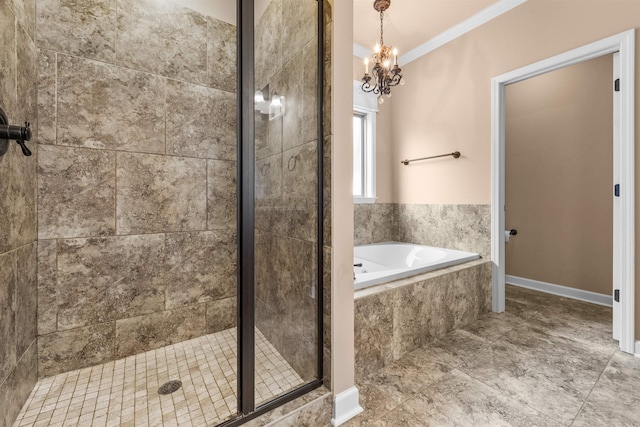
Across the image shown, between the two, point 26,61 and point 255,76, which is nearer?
point 255,76

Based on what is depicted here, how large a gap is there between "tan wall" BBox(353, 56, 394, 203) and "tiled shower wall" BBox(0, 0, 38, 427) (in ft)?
9.31

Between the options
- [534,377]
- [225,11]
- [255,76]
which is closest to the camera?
[255,76]

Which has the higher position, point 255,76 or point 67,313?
point 255,76

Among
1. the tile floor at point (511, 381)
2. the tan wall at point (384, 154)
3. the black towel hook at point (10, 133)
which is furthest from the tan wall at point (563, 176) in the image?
the black towel hook at point (10, 133)

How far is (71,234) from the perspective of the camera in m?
1.65

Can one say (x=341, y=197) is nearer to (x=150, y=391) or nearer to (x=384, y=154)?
(x=150, y=391)

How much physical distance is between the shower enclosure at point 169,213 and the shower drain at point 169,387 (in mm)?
11

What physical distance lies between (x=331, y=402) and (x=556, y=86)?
3712 mm

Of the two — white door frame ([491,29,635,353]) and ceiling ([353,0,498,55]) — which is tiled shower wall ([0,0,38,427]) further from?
white door frame ([491,29,635,353])

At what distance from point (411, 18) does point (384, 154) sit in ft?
4.40

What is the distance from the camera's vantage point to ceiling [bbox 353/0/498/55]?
2432mm

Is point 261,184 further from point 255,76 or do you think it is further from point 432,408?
point 432,408

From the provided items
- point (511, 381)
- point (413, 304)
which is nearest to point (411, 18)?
point (413, 304)

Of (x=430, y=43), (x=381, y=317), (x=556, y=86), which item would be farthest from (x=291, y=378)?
(x=556, y=86)
